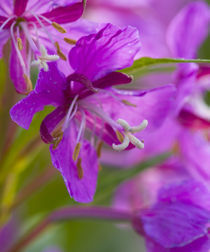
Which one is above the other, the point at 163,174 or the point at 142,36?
the point at 142,36

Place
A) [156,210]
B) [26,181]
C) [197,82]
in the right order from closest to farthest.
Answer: [156,210], [197,82], [26,181]

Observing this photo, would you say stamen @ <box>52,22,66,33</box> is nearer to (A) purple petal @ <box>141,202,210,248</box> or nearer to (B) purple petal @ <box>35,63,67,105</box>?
(B) purple petal @ <box>35,63,67,105</box>

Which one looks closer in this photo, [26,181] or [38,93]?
[38,93]

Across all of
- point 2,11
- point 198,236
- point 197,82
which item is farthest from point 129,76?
point 197,82

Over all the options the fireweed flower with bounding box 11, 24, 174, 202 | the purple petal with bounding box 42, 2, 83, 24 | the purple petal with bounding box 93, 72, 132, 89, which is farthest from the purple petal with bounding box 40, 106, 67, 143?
the purple petal with bounding box 42, 2, 83, 24

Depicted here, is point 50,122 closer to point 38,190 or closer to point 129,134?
point 129,134

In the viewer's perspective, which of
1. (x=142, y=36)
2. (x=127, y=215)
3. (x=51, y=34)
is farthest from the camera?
(x=142, y=36)

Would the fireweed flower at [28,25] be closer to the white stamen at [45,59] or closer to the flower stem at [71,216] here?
the white stamen at [45,59]

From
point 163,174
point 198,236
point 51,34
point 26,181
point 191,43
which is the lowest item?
point 163,174

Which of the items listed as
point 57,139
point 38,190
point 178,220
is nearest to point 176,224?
point 178,220

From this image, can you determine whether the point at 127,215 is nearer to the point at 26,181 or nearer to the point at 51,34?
the point at 26,181
